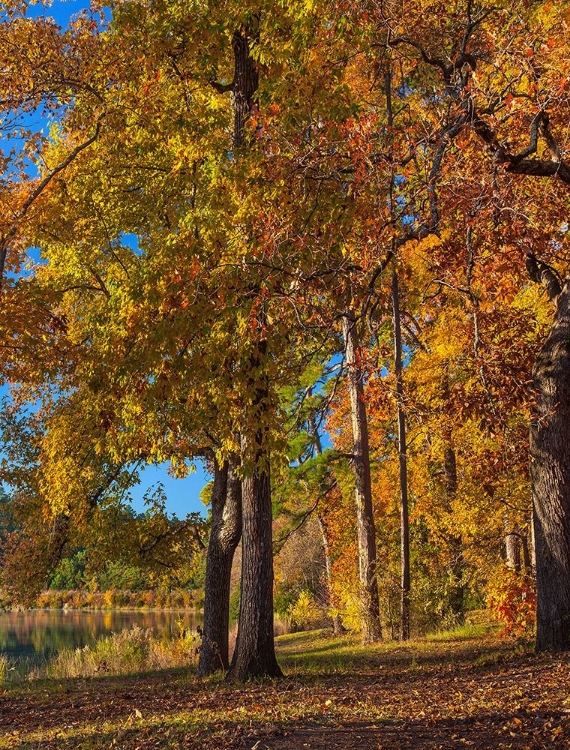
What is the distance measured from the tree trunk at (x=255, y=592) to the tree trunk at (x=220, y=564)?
7.84ft

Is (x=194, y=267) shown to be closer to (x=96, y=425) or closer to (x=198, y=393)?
(x=198, y=393)

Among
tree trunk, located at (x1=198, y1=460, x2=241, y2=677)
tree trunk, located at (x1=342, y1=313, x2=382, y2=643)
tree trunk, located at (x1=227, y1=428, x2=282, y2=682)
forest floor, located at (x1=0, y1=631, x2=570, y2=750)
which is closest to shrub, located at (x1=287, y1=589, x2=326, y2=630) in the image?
tree trunk, located at (x1=342, y1=313, x2=382, y2=643)

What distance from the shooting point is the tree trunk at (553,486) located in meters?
8.99

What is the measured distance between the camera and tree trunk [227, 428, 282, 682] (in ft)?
31.4

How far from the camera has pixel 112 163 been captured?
1343 cm

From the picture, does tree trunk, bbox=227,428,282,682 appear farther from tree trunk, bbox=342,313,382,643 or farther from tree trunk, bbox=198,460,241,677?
tree trunk, bbox=342,313,382,643

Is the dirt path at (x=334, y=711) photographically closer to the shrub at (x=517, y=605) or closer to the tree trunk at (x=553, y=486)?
the tree trunk at (x=553, y=486)

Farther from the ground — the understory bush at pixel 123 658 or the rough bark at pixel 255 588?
the rough bark at pixel 255 588

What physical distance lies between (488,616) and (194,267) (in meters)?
15.7

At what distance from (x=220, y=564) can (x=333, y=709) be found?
648cm

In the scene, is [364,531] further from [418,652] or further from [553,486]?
[553,486]

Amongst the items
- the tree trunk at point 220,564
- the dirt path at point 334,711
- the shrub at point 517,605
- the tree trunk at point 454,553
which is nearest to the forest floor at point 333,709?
Result: the dirt path at point 334,711

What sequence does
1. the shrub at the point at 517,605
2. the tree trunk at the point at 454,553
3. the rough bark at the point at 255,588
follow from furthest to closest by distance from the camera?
the tree trunk at the point at 454,553 → the shrub at the point at 517,605 → the rough bark at the point at 255,588

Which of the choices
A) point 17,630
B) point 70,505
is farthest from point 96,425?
point 17,630
